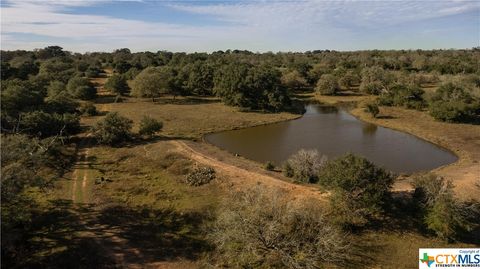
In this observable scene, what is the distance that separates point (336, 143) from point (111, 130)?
27630 millimetres

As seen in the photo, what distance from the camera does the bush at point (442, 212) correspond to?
24594 mm

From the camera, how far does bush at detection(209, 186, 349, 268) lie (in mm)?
21984

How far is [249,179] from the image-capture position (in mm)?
33094

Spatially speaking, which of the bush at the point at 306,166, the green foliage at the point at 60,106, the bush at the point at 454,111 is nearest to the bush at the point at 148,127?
the green foliage at the point at 60,106

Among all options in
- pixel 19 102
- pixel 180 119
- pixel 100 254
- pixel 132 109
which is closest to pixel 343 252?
pixel 100 254

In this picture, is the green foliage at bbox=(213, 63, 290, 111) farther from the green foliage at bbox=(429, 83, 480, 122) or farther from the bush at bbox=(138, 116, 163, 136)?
the green foliage at bbox=(429, 83, 480, 122)

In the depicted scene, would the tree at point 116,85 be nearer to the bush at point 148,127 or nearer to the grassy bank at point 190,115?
the grassy bank at point 190,115

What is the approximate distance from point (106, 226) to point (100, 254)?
11.6ft

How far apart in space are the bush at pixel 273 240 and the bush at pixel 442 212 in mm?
6654

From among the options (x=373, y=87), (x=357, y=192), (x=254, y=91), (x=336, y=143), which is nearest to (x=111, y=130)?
(x=336, y=143)

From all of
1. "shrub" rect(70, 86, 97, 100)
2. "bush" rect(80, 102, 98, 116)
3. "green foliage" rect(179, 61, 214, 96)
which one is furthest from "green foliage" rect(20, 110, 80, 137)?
"green foliage" rect(179, 61, 214, 96)

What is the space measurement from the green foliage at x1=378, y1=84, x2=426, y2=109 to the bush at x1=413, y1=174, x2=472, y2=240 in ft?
140

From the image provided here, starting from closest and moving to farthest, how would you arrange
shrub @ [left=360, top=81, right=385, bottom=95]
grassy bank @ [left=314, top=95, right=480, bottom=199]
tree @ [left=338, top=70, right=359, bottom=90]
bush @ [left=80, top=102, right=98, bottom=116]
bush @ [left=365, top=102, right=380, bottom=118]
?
grassy bank @ [left=314, top=95, right=480, bottom=199] → bush @ [left=80, top=102, right=98, bottom=116] → bush @ [left=365, top=102, right=380, bottom=118] → shrub @ [left=360, top=81, right=385, bottom=95] → tree @ [left=338, top=70, right=359, bottom=90]

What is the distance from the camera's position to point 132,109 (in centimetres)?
6638
